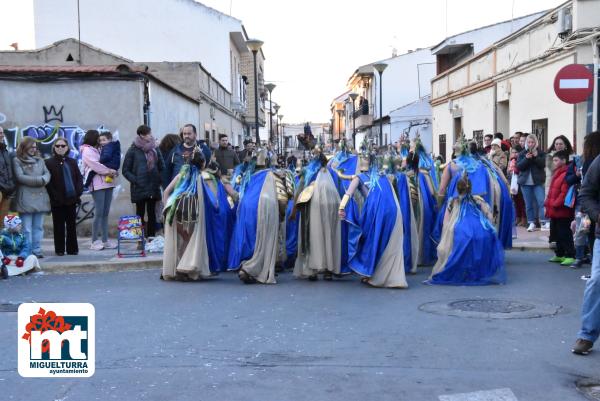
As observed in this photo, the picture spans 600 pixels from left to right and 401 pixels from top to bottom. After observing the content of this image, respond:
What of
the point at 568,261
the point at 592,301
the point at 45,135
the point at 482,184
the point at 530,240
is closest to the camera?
the point at 592,301

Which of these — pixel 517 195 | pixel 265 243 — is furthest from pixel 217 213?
pixel 517 195

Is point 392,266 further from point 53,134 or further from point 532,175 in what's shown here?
point 53,134

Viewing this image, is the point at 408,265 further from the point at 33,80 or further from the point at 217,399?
the point at 33,80

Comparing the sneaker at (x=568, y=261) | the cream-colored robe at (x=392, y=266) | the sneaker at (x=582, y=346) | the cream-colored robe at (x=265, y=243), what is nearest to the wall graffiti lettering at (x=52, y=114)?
the cream-colored robe at (x=265, y=243)

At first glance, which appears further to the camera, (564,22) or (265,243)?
(564,22)

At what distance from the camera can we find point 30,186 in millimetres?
10961

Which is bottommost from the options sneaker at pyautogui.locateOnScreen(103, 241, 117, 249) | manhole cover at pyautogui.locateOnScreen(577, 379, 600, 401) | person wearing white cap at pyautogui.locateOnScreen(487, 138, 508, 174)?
manhole cover at pyautogui.locateOnScreen(577, 379, 600, 401)

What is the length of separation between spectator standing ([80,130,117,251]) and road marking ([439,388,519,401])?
824 centimetres

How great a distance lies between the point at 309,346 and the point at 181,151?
6.34 m

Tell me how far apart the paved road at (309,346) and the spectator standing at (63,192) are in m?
2.31

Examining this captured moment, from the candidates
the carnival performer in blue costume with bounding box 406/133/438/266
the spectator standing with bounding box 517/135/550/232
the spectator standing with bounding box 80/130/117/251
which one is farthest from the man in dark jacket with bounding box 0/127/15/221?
the spectator standing with bounding box 517/135/550/232

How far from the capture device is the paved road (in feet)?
17.0

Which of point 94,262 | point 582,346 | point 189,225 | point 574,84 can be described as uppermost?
point 574,84

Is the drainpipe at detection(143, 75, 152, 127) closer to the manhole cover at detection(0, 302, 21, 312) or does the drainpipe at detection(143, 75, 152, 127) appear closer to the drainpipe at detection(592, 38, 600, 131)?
the manhole cover at detection(0, 302, 21, 312)
